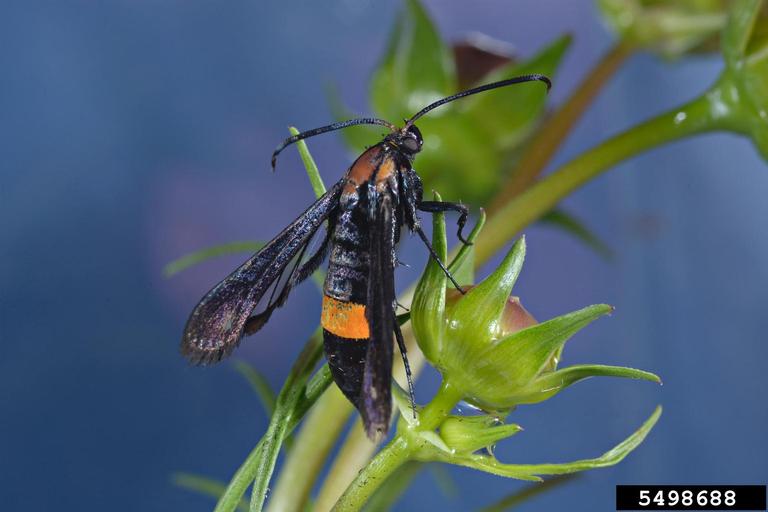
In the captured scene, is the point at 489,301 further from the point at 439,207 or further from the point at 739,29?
the point at 739,29

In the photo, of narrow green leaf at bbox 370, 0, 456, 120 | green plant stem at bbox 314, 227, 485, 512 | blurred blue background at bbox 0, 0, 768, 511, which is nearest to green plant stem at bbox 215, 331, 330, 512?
green plant stem at bbox 314, 227, 485, 512

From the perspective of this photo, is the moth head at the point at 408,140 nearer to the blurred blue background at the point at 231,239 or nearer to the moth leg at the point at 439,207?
the moth leg at the point at 439,207

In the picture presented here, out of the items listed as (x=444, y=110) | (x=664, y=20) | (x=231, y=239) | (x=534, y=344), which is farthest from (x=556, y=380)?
(x=231, y=239)

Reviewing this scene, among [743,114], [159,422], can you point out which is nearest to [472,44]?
[743,114]

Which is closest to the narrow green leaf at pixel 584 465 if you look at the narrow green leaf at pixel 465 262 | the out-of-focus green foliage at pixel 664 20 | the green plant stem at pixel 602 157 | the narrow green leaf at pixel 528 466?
the narrow green leaf at pixel 528 466

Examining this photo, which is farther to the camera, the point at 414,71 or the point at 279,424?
the point at 414,71

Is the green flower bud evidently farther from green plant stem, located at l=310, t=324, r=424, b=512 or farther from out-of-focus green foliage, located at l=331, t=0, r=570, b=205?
out-of-focus green foliage, located at l=331, t=0, r=570, b=205
